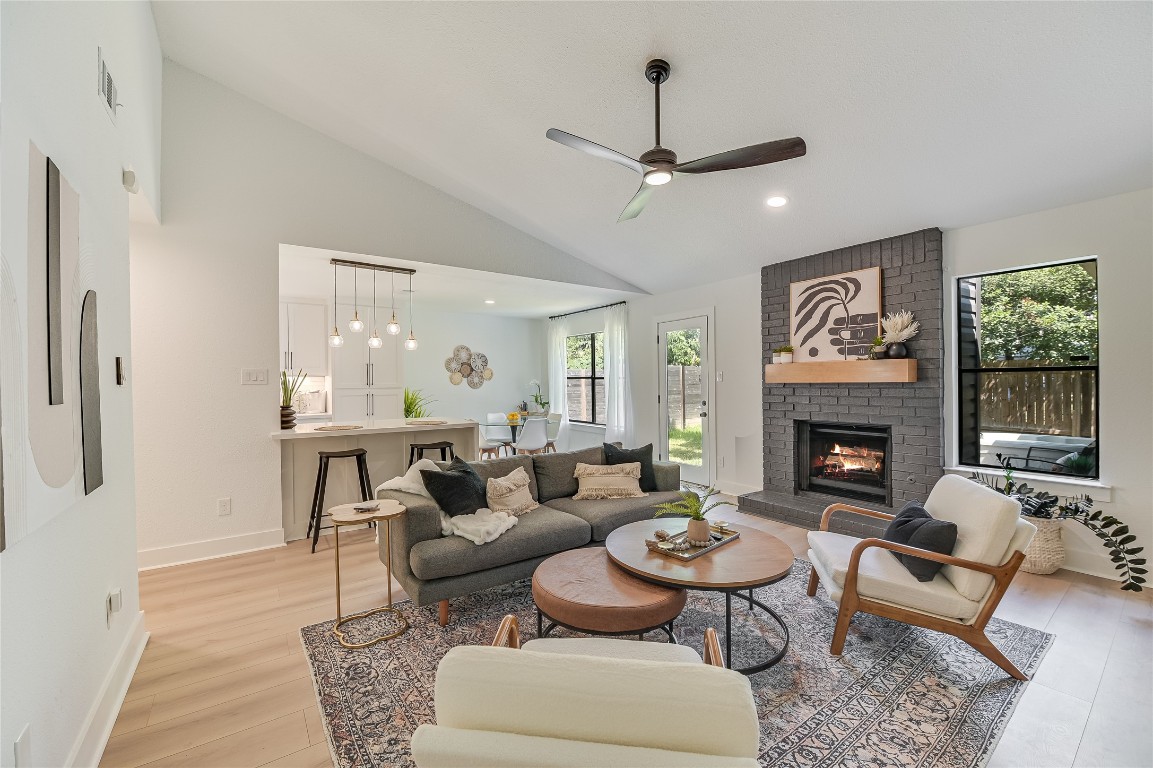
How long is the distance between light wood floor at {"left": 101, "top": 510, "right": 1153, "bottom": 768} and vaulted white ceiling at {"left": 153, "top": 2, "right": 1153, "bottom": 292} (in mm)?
2655

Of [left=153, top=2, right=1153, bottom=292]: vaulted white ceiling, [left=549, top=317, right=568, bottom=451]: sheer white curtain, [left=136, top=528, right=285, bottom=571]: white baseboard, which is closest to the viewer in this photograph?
[left=153, top=2, right=1153, bottom=292]: vaulted white ceiling

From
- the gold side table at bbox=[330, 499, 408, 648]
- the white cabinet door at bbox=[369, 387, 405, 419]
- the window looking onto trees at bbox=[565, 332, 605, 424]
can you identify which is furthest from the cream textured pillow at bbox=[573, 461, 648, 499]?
the white cabinet door at bbox=[369, 387, 405, 419]

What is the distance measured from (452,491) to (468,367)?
5.51 meters

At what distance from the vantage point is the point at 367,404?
692 cm

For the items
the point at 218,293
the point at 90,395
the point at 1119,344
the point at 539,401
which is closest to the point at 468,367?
the point at 539,401

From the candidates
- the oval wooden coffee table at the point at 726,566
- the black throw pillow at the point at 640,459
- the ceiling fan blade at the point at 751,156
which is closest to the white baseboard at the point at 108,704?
the oval wooden coffee table at the point at 726,566

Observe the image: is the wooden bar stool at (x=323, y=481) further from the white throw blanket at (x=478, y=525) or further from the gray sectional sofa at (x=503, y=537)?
the white throw blanket at (x=478, y=525)

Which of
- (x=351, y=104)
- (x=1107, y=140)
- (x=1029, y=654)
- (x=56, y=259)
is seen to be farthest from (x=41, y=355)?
(x=1107, y=140)

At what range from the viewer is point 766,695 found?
2.11 meters

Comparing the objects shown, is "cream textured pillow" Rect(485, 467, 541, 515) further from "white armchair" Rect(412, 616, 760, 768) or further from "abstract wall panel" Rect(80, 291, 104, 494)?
"white armchair" Rect(412, 616, 760, 768)

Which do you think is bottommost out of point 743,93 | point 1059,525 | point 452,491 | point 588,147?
point 1059,525

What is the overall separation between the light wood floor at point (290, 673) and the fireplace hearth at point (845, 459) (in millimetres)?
1277

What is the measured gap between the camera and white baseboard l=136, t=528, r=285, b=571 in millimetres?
3631

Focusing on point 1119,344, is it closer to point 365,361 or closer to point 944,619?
point 944,619
